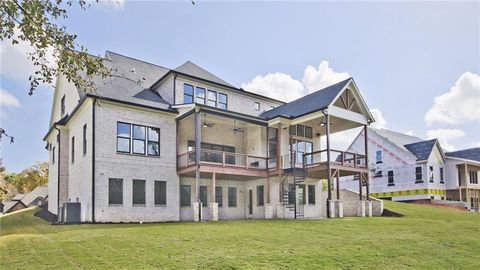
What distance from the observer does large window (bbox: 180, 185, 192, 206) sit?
22.1 metres

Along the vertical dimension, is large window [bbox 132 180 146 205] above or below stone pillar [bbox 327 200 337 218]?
above

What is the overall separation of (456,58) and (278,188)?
11880 millimetres

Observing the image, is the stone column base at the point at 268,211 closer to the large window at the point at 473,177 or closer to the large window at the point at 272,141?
the large window at the point at 272,141

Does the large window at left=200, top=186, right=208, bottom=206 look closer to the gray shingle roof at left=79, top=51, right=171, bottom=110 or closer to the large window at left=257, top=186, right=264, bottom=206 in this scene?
the large window at left=257, top=186, right=264, bottom=206

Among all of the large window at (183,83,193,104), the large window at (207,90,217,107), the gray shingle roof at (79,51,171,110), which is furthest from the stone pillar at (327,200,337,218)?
the gray shingle roof at (79,51,171,110)

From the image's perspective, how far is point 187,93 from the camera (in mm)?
23531

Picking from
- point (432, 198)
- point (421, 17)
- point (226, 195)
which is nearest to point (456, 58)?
point (421, 17)

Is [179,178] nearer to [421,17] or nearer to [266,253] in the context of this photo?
[266,253]

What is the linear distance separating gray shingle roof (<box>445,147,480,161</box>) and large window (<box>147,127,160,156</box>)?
3630 centimetres

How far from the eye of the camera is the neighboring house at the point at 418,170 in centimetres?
3809

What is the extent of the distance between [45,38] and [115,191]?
556 inches

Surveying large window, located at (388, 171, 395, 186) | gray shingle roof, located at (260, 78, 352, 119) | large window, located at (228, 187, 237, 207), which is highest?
gray shingle roof, located at (260, 78, 352, 119)

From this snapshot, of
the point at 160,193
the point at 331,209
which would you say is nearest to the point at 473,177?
the point at 331,209

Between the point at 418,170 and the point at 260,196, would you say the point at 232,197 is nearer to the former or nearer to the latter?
the point at 260,196
